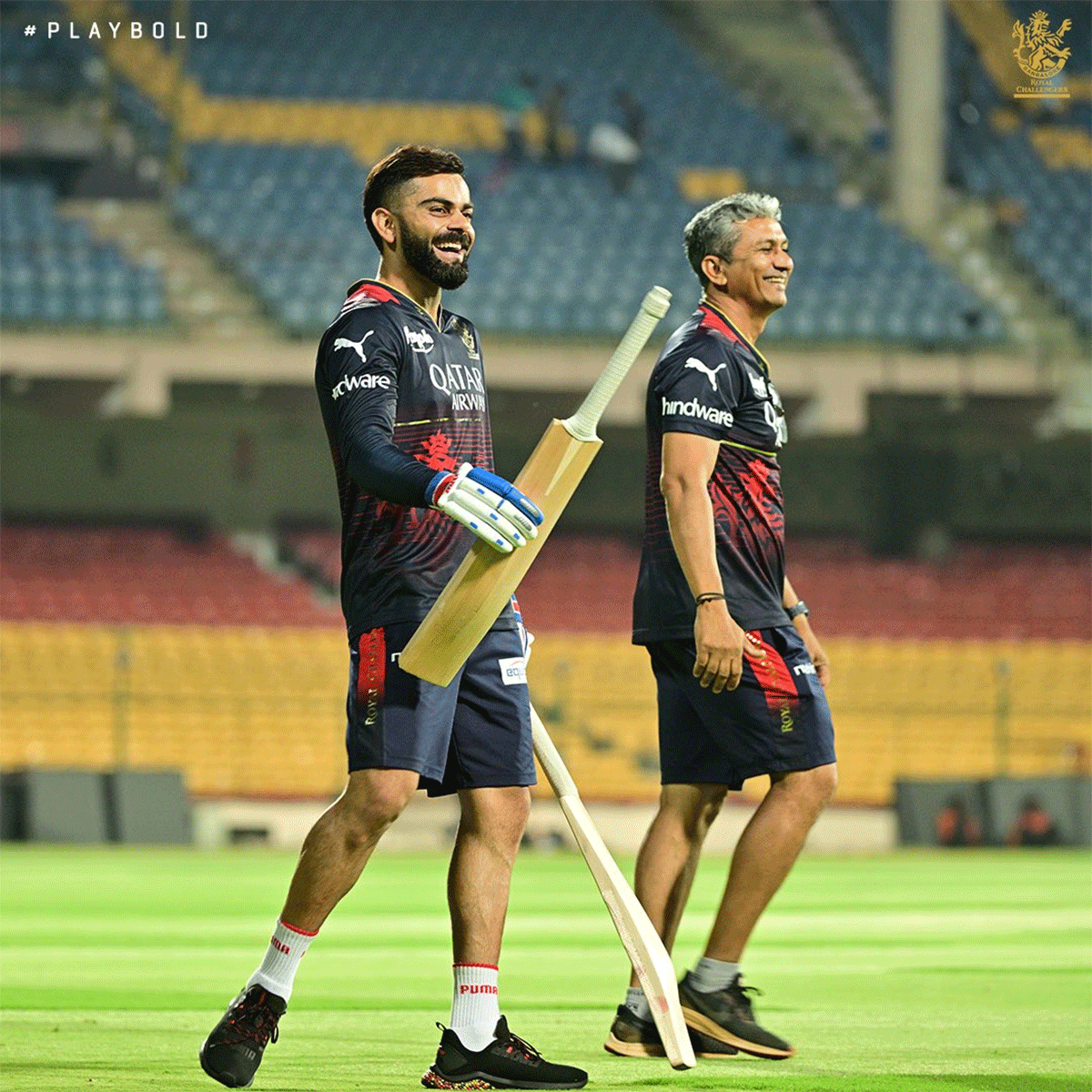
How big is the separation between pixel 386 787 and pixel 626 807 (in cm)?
1824

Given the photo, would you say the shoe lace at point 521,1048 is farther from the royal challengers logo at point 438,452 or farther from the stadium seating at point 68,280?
the stadium seating at point 68,280

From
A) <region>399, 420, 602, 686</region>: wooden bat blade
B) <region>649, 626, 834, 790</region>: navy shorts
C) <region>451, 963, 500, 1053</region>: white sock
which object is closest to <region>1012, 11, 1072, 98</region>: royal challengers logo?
<region>649, 626, 834, 790</region>: navy shorts

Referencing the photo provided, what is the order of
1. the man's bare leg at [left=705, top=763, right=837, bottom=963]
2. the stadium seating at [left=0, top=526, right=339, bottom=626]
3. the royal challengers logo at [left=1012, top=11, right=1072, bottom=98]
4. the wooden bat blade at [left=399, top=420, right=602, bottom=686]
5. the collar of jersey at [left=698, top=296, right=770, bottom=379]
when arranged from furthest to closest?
the stadium seating at [left=0, top=526, right=339, bottom=626]
the royal challengers logo at [left=1012, top=11, right=1072, bottom=98]
the collar of jersey at [left=698, top=296, right=770, bottom=379]
the man's bare leg at [left=705, top=763, right=837, bottom=963]
the wooden bat blade at [left=399, top=420, right=602, bottom=686]

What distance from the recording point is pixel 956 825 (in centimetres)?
2191

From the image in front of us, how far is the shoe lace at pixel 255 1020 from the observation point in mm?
4918

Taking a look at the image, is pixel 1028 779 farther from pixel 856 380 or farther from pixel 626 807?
pixel 856 380

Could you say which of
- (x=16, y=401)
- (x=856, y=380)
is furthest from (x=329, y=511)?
(x=856, y=380)

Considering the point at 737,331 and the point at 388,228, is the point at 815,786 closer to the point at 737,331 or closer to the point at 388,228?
the point at 737,331

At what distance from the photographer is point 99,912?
40.5 ft

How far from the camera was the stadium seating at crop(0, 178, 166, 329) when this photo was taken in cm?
2791

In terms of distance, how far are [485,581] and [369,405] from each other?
0.50 m

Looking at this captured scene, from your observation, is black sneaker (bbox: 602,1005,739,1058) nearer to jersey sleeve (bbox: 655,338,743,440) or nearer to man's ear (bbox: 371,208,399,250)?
jersey sleeve (bbox: 655,338,743,440)

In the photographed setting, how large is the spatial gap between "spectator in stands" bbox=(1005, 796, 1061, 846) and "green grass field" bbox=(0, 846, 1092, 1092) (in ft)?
17.0

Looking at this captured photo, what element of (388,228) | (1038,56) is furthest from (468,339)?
(1038,56)
